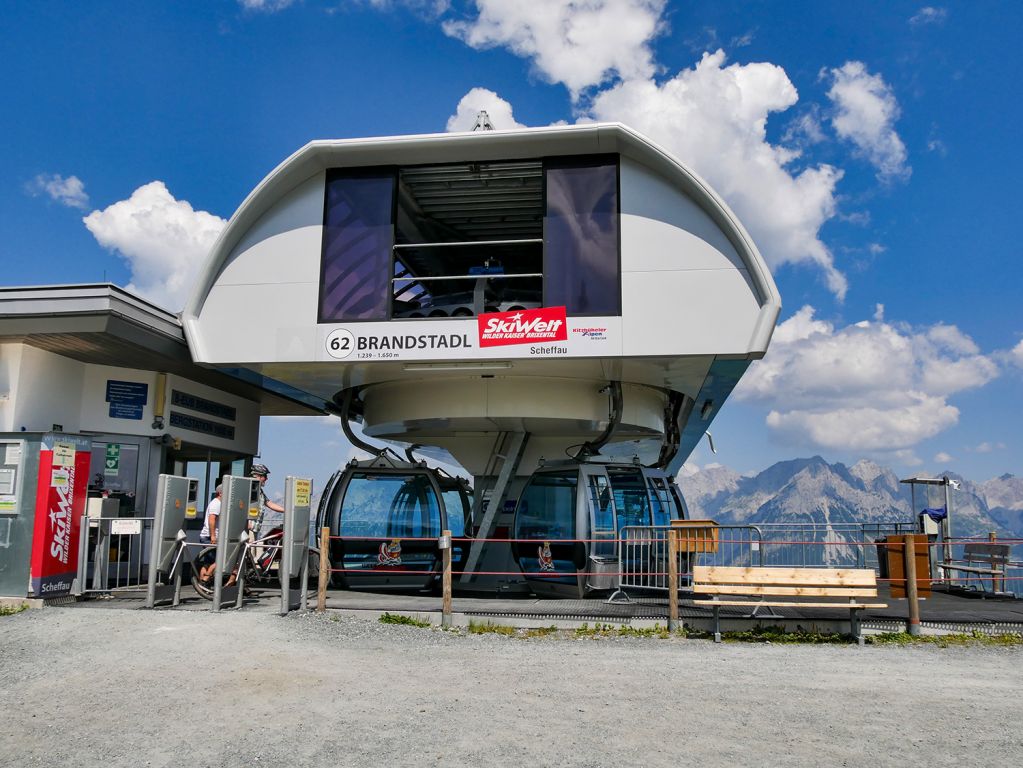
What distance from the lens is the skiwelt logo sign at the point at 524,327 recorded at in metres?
12.9

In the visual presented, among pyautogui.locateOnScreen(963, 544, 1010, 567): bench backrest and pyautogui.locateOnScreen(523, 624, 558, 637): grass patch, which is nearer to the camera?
pyautogui.locateOnScreen(523, 624, 558, 637): grass patch

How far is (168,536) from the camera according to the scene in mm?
11898

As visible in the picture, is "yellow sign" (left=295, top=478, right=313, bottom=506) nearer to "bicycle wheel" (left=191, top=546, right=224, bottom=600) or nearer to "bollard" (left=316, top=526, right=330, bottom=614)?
"bollard" (left=316, top=526, right=330, bottom=614)

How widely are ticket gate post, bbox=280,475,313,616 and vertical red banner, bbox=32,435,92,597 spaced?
3.06 meters

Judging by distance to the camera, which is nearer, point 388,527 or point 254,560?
point 254,560

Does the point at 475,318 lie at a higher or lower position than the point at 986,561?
higher

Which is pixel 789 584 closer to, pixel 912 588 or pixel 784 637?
pixel 784 637

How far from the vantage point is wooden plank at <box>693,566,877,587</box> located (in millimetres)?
9812

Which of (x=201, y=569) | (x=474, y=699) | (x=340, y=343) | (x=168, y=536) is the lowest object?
(x=474, y=699)

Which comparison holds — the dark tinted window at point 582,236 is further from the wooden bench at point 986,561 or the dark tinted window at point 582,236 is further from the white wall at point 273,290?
the wooden bench at point 986,561

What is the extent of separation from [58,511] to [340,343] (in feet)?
15.2

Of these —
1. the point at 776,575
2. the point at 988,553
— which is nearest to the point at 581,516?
the point at 776,575

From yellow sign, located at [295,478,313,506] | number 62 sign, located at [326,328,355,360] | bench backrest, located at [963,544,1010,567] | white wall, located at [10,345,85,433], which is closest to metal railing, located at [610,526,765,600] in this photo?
bench backrest, located at [963,544,1010,567]

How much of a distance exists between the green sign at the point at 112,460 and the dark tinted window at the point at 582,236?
7772 millimetres
